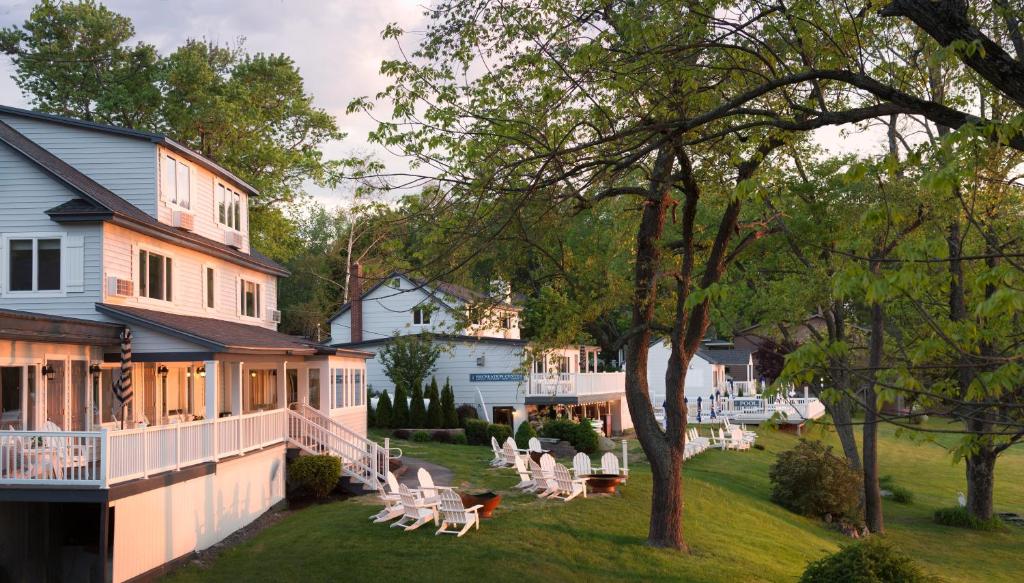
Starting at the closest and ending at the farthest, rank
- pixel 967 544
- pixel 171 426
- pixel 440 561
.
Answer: pixel 440 561
pixel 171 426
pixel 967 544

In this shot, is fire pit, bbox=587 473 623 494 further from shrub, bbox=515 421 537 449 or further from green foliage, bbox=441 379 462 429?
green foliage, bbox=441 379 462 429

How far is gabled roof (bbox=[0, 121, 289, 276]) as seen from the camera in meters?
21.8

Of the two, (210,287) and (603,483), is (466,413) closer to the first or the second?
(210,287)

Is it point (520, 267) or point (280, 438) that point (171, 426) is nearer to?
point (280, 438)

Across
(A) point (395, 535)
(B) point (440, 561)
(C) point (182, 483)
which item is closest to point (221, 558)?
(C) point (182, 483)

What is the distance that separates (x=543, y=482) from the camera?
78.0ft

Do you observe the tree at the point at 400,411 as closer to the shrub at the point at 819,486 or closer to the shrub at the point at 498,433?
the shrub at the point at 498,433

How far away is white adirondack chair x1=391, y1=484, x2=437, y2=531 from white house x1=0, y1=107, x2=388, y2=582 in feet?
12.8

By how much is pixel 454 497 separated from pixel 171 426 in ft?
18.0

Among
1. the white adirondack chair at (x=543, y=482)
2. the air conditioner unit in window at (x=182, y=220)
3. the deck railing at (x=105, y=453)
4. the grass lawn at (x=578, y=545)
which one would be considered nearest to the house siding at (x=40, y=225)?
the air conditioner unit in window at (x=182, y=220)

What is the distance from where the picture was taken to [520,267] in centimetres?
2042

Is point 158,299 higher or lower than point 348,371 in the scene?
higher

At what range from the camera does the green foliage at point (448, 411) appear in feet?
139

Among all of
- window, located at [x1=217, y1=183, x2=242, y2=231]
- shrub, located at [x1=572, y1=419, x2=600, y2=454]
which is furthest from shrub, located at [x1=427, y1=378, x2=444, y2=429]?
window, located at [x1=217, y1=183, x2=242, y2=231]
